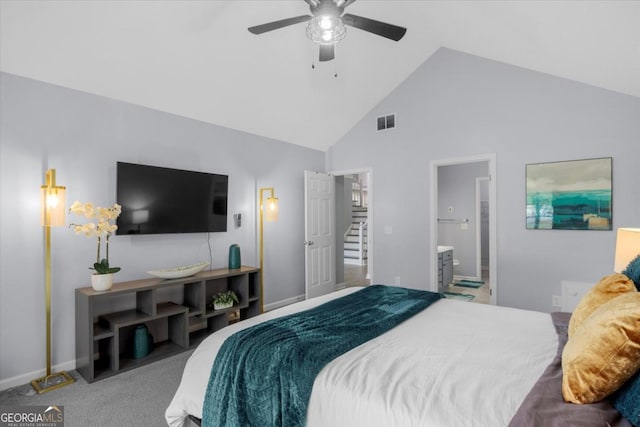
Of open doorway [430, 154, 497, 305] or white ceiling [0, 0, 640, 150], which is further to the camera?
open doorway [430, 154, 497, 305]

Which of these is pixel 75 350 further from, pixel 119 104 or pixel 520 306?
pixel 520 306

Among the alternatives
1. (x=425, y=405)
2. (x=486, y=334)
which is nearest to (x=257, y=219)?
(x=486, y=334)

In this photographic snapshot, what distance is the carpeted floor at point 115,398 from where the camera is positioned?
223cm

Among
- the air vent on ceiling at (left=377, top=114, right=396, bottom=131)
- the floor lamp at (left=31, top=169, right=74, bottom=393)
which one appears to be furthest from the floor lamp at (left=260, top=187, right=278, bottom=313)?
the floor lamp at (left=31, top=169, right=74, bottom=393)

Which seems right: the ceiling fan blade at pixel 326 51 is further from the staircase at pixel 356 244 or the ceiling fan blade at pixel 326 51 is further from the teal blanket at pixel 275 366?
the staircase at pixel 356 244

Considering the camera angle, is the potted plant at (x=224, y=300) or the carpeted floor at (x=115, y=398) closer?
the carpeted floor at (x=115, y=398)

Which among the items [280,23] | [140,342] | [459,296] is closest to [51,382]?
[140,342]

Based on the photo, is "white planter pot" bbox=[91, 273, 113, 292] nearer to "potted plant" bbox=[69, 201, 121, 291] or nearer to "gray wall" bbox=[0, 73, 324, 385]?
"potted plant" bbox=[69, 201, 121, 291]

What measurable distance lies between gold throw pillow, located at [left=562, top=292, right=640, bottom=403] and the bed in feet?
0.25

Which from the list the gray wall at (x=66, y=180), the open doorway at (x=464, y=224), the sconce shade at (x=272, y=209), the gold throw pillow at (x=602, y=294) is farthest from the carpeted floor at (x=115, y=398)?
the open doorway at (x=464, y=224)

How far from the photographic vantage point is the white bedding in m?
1.20

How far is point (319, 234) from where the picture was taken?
527 centimetres

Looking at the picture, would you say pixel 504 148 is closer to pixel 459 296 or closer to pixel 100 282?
pixel 459 296

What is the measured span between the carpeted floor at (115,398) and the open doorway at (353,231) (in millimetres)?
3253
